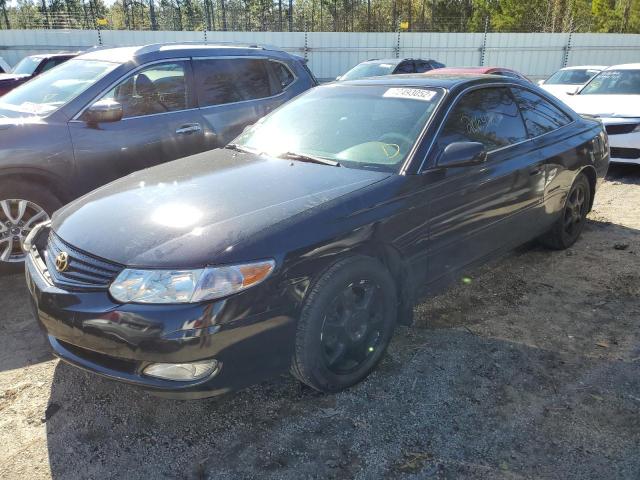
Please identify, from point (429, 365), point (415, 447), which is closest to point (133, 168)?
point (429, 365)

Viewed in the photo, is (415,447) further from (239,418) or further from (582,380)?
(582,380)

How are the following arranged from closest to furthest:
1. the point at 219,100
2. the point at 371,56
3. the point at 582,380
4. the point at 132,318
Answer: the point at 132,318 < the point at 582,380 < the point at 219,100 < the point at 371,56

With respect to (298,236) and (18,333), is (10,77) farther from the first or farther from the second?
(298,236)

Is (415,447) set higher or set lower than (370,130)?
lower

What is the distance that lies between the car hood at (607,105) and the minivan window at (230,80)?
517 centimetres

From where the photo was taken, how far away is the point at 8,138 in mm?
4039

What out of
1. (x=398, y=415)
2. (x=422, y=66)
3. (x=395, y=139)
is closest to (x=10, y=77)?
(x=395, y=139)

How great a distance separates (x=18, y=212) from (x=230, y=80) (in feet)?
7.78

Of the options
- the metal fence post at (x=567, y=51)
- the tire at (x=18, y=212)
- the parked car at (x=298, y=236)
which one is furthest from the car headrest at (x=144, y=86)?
the metal fence post at (x=567, y=51)

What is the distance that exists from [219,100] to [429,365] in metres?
3.45

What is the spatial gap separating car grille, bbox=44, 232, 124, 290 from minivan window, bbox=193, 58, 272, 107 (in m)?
2.87

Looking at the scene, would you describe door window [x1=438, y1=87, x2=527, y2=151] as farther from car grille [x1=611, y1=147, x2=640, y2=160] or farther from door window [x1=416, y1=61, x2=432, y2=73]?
door window [x1=416, y1=61, x2=432, y2=73]

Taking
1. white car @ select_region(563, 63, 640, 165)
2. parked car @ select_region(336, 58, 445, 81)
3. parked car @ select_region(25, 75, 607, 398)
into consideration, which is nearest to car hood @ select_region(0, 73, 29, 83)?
parked car @ select_region(336, 58, 445, 81)

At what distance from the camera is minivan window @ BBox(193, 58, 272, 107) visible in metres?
5.14
